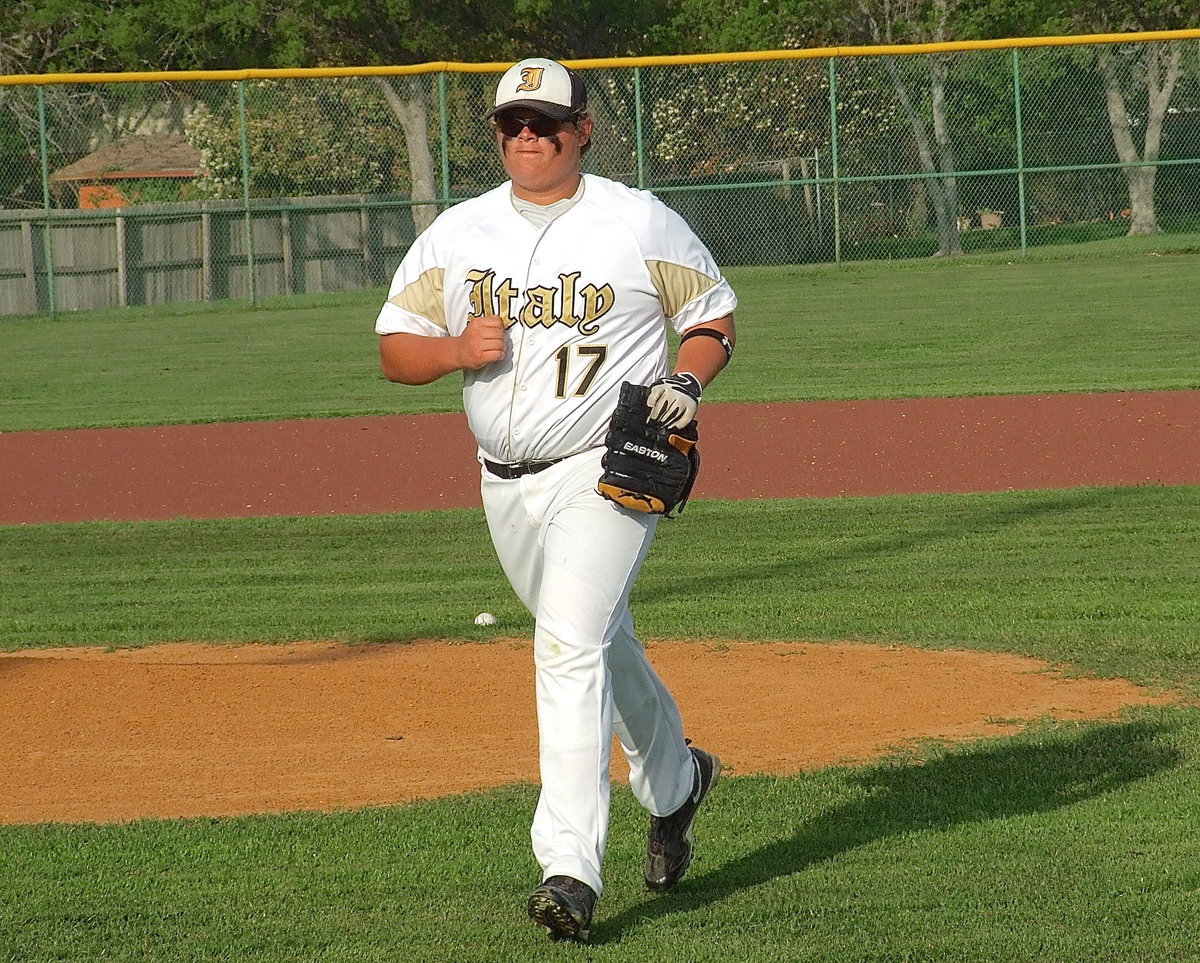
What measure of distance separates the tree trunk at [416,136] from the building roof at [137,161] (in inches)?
108

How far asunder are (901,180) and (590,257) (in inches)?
757

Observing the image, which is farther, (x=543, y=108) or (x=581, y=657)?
(x=543, y=108)

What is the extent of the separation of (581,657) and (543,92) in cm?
129

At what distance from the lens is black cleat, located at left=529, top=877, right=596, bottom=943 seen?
362 cm

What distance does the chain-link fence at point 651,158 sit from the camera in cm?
2188

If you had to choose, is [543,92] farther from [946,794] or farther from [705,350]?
[946,794]

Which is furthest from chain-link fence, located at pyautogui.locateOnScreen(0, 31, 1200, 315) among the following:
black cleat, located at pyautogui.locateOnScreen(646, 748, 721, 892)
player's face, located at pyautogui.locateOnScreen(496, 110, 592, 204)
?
black cleat, located at pyautogui.locateOnScreen(646, 748, 721, 892)

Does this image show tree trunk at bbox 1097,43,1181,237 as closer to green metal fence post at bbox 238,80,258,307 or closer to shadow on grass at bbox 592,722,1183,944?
green metal fence post at bbox 238,80,258,307

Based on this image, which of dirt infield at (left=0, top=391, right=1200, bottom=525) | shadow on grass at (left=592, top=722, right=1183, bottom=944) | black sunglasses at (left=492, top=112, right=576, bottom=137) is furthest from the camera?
dirt infield at (left=0, top=391, right=1200, bottom=525)

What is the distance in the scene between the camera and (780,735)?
18.7ft

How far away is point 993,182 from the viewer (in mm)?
23016

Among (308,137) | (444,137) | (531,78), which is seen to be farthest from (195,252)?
(531,78)

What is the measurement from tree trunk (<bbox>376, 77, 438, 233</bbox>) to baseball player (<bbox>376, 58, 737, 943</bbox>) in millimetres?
17728

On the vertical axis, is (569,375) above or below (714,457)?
above
